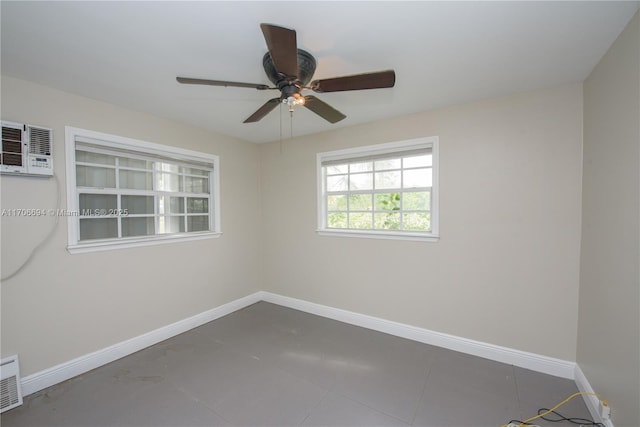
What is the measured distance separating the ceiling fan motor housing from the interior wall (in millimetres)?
1890

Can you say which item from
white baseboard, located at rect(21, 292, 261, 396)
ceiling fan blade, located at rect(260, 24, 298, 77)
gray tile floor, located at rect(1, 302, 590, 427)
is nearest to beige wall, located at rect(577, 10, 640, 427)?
gray tile floor, located at rect(1, 302, 590, 427)

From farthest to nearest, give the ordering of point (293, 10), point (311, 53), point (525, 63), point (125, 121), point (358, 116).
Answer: point (358, 116) < point (125, 121) < point (525, 63) < point (311, 53) < point (293, 10)

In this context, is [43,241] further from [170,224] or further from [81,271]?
[170,224]

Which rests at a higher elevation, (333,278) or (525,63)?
(525,63)

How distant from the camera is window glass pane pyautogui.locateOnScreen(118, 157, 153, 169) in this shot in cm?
259

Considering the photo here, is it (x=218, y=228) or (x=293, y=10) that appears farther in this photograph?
(x=218, y=228)

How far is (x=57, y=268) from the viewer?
213cm

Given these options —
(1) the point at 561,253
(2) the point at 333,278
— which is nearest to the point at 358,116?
(2) the point at 333,278

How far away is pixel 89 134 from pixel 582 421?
438 centimetres

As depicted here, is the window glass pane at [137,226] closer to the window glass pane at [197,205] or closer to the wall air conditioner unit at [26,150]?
the window glass pane at [197,205]

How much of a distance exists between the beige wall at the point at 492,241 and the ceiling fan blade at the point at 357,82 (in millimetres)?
1393

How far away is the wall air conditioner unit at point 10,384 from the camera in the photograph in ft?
5.94

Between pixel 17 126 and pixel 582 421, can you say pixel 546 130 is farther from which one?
pixel 17 126

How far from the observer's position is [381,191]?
3.05 m
